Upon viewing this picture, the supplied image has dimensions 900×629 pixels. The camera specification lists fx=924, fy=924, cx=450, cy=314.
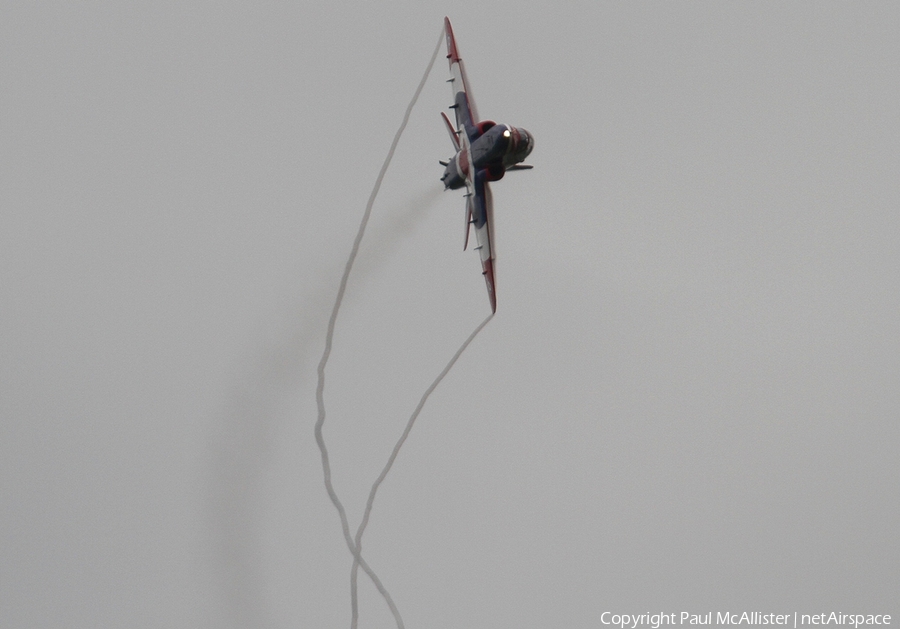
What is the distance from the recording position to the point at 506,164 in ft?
106

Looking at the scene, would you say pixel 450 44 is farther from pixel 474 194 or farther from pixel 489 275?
pixel 489 275

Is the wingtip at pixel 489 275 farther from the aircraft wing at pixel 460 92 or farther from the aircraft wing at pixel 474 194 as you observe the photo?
the aircraft wing at pixel 460 92

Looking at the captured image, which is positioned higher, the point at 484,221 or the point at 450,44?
the point at 450,44

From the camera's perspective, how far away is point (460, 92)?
34.5 metres

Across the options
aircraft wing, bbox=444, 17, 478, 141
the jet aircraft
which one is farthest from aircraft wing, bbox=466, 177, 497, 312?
aircraft wing, bbox=444, 17, 478, 141

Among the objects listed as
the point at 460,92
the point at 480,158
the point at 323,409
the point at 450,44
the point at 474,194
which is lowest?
the point at 323,409

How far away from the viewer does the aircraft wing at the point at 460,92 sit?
33.8m

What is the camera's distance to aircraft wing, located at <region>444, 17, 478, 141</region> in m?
33.8

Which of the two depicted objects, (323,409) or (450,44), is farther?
(450,44)

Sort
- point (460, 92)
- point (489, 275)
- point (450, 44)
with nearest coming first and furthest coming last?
point (489, 275)
point (460, 92)
point (450, 44)

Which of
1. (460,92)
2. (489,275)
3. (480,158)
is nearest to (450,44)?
(460,92)

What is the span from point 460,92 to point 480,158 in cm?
371

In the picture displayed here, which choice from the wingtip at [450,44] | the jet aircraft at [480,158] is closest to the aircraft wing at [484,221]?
the jet aircraft at [480,158]

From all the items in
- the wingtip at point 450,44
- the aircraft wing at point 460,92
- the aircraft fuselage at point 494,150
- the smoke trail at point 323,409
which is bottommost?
the smoke trail at point 323,409
